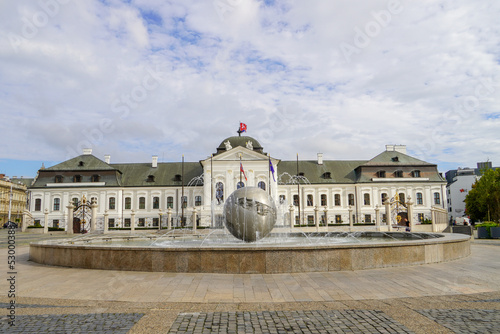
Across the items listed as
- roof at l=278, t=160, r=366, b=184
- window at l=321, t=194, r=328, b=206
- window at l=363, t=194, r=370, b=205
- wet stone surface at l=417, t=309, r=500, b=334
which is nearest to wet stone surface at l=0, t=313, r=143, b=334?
wet stone surface at l=417, t=309, r=500, b=334

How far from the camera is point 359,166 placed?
56.2m

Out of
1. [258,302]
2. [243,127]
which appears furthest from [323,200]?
[258,302]

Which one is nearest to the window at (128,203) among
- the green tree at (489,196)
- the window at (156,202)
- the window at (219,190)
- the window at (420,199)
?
the window at (156,202)

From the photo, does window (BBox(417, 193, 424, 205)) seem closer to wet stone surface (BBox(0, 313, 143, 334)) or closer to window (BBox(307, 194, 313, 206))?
window (BBox(307, 194, 313, 206))

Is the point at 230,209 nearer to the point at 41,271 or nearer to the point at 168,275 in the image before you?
the point at 168,275

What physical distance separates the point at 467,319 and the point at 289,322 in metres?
2.83

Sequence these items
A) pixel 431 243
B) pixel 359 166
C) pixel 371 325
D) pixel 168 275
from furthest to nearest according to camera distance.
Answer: pixel 359 166
pixel 431 243
pixel 168 275
pixel 371 325

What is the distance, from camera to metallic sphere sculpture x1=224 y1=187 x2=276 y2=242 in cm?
1284

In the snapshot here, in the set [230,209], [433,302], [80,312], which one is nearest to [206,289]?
[80,312]

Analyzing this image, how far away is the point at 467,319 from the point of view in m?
5.63

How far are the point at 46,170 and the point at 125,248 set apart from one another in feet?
170

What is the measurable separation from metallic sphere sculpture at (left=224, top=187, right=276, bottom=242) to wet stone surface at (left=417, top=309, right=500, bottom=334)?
24.0 feet

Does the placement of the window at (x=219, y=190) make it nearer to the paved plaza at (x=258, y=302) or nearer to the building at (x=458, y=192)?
the paved plaza at (x=258, y=302)

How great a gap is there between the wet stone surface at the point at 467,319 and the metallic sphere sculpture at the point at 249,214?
733 centimetres
